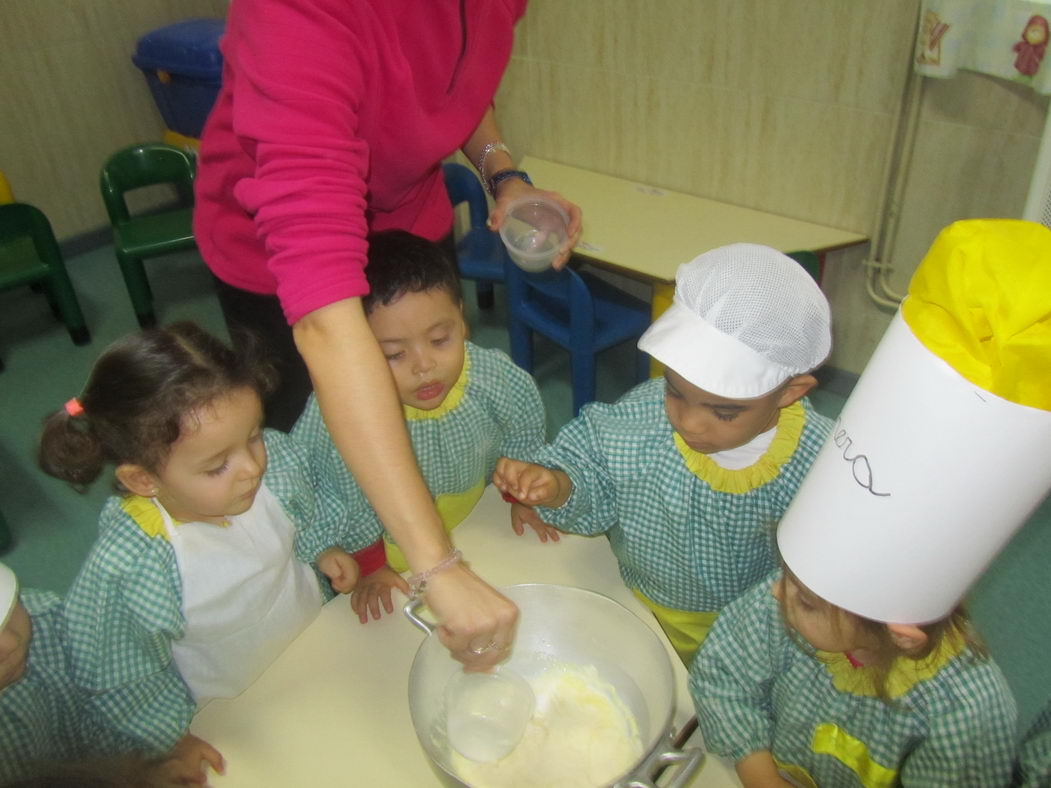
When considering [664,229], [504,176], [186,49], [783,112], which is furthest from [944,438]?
[186,49]

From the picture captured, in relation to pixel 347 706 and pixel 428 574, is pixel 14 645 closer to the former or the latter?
pixel 347 706

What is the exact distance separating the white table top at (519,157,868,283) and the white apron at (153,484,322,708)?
4.46 ft

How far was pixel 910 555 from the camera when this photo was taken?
0.69 m

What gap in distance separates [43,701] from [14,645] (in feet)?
0.33

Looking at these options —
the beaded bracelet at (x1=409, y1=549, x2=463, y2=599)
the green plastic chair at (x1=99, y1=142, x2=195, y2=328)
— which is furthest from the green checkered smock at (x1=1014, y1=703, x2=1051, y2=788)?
the green plastic chair at (x1=99, y1=142, x2=195, y2=328)

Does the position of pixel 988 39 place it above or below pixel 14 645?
above

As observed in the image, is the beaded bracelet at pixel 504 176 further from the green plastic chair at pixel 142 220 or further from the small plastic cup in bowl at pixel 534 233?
the green plastic chair at pixel 142 220

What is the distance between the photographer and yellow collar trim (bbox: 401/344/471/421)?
4.37 ft

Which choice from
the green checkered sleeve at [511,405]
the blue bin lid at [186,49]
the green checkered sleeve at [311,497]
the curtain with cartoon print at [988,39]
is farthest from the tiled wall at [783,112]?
the green checkered sleeve at [311,497]

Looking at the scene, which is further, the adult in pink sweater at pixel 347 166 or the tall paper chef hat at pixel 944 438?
the adult in pink sweater at pixel 347 166

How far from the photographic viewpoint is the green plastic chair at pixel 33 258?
2.95m

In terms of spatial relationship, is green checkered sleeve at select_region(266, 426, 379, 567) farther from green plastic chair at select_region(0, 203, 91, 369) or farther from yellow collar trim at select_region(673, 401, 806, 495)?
green plastic chair at select_region(0, 203, 91, 369)

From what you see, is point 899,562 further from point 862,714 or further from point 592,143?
→ point 592,143

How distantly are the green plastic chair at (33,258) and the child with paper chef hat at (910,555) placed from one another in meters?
2.94
